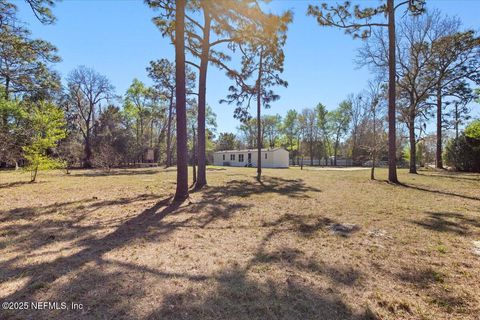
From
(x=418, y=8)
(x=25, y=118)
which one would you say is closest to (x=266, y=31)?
(x=418, y=8)

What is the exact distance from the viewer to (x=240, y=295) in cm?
240

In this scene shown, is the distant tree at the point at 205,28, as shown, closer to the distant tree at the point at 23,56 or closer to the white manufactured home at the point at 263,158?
the distant tree at the point at 23,56

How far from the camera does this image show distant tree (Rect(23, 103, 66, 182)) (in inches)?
425

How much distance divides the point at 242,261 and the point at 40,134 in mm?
12185

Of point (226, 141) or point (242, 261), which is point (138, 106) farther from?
point (242, 261)

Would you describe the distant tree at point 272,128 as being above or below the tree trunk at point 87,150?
above

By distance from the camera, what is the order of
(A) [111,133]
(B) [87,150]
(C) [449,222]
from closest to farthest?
1. (C) [449,222]
2. (B) [87,150]
3. (A) [111,133]

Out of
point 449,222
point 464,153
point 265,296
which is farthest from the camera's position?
point 464,153

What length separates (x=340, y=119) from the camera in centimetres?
4272

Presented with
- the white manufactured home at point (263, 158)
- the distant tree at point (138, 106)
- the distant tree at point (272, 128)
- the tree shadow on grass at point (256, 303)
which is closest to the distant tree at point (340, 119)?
the distant tree at point (272, 128)

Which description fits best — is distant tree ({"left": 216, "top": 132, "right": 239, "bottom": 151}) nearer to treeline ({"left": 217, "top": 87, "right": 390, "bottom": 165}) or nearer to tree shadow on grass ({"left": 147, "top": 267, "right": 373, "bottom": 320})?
treeline ({"left": 217, "top": 87, "right": 390, "bottom": 165})

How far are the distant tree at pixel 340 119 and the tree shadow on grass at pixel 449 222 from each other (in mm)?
37940

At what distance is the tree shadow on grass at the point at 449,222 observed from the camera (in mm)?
4523

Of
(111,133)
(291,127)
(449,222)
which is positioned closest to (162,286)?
(449,222)
